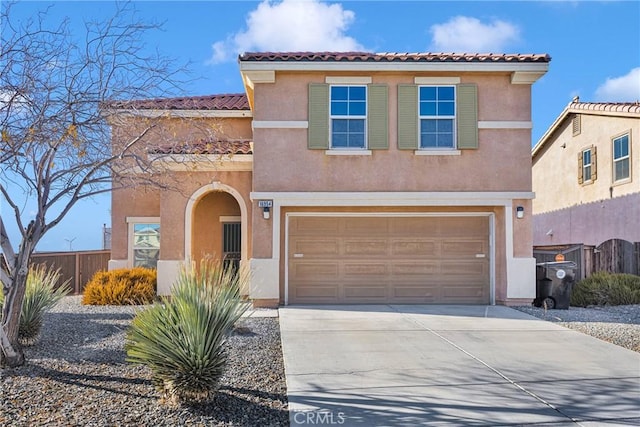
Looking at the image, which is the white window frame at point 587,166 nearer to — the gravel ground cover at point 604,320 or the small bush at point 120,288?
the gravel ground cover at point 604,320

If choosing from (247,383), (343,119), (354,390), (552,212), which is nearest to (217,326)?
(247,383)

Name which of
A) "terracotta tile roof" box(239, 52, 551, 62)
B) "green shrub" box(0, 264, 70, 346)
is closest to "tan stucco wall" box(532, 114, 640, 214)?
"terracotta tile roof" box(239, 52, 551, 62)

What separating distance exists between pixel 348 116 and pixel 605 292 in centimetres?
779

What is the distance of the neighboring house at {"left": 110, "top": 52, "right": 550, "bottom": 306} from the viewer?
14.1 meters

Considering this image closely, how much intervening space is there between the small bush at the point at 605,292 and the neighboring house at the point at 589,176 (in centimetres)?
479

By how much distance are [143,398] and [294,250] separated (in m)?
8.28

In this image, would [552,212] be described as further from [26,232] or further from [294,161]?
[26,232]

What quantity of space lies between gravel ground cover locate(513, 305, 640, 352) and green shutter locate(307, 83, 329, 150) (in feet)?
19.6

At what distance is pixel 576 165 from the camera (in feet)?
77.8

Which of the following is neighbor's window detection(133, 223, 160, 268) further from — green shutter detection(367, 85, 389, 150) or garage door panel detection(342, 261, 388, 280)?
green shutter detection(367, 85, 389, 150)

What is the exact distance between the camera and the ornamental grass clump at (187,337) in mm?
6281

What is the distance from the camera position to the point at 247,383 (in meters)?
7.11

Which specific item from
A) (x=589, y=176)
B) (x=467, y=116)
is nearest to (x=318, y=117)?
(x=467, y=116)

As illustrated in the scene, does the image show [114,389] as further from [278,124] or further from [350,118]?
[350,118]
